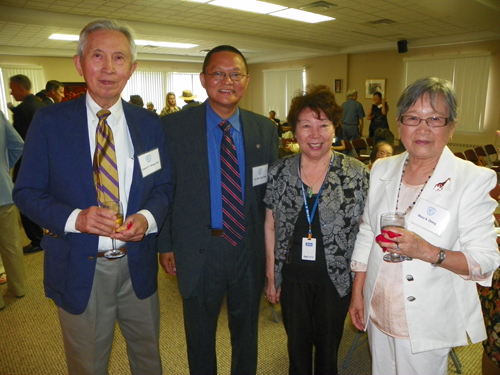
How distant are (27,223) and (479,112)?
38.2 ft

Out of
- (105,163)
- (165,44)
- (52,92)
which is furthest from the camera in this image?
(165,44)

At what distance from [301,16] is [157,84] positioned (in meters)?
10.5

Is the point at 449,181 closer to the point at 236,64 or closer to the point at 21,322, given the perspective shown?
the point at 236,64

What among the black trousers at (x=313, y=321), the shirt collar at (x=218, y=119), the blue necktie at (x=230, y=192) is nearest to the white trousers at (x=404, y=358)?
the black trousers at (x=313, y=321)

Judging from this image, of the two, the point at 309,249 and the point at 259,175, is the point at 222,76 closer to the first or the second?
the point at 259,175

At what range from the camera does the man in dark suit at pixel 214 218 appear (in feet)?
6.25

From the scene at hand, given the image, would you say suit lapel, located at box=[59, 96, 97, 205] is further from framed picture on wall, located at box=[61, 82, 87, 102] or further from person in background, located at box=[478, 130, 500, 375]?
framed picture on wall, located at box=[61, 82, 87, 102]

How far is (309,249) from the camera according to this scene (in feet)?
6.15

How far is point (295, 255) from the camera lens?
6.28 feet

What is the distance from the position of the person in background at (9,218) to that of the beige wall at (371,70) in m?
11.5

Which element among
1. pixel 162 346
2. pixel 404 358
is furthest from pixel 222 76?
pixel 162 346

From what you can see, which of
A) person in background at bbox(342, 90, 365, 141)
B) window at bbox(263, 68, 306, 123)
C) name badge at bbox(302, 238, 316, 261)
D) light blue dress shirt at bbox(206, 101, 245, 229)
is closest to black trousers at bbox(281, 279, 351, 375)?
name badge at bbox(302, 238, 316, 261)

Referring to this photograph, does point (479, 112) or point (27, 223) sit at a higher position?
point (479, 112)

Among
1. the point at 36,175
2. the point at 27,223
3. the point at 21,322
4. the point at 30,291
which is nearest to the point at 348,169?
the point at 36,175
